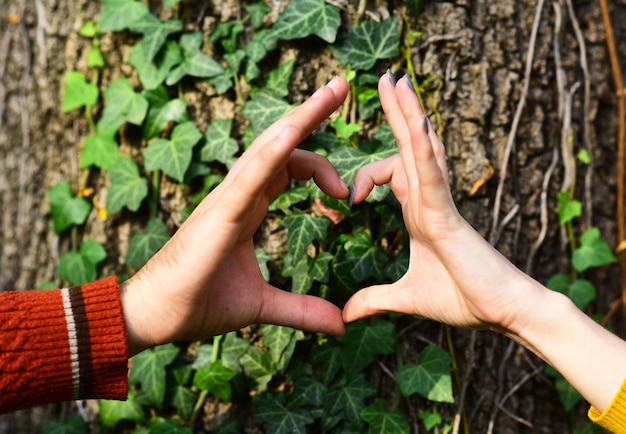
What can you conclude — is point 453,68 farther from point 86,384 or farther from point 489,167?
point 86,384

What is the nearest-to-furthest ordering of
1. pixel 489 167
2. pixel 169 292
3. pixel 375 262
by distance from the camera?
pixel 169 292, pixel 375 262, pixel 489 167

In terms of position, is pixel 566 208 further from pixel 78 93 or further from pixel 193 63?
pixel 78 93

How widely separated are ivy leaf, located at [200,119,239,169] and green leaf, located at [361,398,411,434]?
0.71 m

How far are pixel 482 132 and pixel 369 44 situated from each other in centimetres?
38

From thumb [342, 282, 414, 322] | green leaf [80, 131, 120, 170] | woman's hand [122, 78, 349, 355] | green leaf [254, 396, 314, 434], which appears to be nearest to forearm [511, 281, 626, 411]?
thumb [342, 282, 414, 322]

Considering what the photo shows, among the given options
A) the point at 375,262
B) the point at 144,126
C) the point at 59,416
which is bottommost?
the point at 59,416

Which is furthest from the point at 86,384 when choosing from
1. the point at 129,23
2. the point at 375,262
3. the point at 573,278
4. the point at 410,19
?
the point at 573,278

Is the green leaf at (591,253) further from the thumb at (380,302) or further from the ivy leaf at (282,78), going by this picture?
the ivy leaf at (282,78)

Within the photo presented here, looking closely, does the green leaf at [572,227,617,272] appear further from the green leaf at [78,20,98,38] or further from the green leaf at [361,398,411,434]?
the green leaf at [78,20,98,38]

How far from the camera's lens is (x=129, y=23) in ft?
6.14

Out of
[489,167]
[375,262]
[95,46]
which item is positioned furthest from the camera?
[95,46]

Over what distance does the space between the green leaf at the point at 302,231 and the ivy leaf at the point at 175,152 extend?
0.34 metres

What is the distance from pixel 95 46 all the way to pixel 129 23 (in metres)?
0.17

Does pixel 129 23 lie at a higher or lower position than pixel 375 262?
higher
